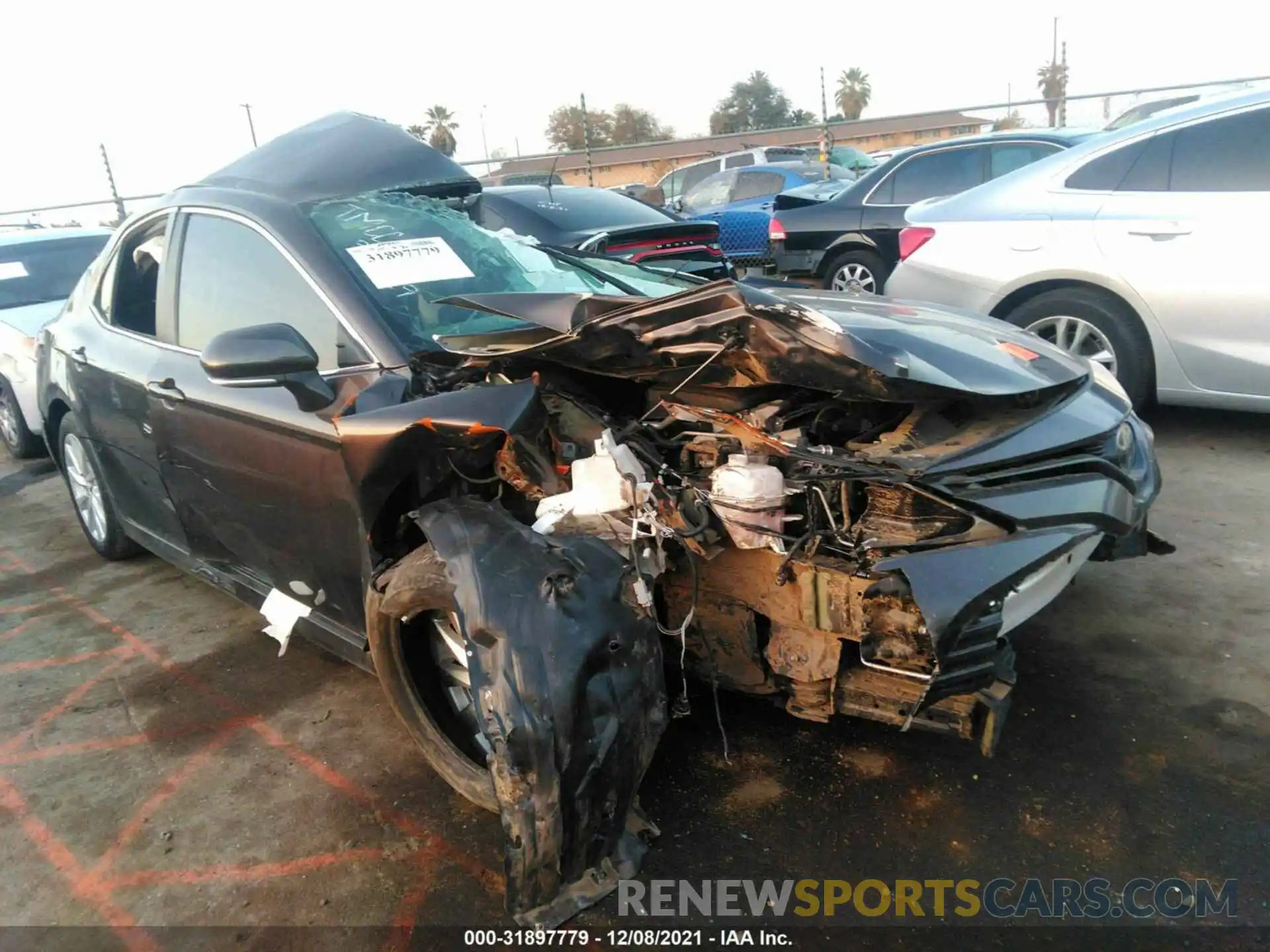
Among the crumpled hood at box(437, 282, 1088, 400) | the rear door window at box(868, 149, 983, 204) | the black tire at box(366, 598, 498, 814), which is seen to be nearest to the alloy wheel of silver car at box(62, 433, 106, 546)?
the black tire at box(366, 598, 498, 814)

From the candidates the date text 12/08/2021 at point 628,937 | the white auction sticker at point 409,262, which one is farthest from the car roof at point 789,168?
the date text 12/08/2021 at point 628,937

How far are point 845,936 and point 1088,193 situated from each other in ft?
14.4

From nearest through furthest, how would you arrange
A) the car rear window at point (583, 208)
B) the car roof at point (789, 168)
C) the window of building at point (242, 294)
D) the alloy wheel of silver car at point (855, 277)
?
the window of building at point (242, 294) → the car rear window at point (583, 208) → the alloy wheel of silver car at point (855, 277) → the car roof at point (789, 168)

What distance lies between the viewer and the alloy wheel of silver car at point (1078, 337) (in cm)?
481

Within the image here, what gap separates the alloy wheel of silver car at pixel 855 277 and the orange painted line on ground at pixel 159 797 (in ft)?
20.7


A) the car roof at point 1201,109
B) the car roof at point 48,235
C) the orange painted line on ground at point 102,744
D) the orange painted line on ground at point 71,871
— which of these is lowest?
the orange painted line on ground at point 71,871

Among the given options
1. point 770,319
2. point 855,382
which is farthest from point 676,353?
point 855,382

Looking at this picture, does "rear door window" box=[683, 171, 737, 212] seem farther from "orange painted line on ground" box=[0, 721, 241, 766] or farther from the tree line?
the tree line

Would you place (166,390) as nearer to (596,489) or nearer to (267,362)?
(267,362)

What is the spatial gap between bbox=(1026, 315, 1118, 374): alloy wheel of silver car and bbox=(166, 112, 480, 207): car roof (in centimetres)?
327

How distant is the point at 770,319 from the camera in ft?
6.79

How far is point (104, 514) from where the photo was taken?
175 inches

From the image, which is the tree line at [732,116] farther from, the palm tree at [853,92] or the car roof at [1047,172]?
the car roof at [1047,172]

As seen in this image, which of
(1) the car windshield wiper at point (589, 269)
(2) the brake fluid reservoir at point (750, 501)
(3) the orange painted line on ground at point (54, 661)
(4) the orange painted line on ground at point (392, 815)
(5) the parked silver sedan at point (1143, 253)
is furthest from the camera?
(5) the parked silver sedan at point (1143, 253)
